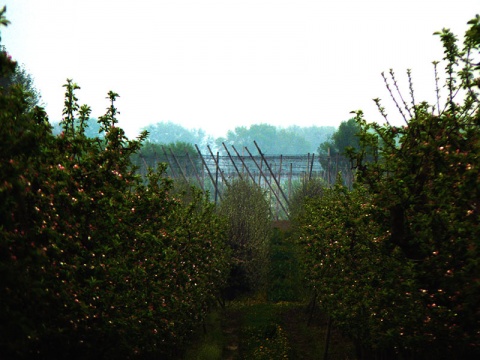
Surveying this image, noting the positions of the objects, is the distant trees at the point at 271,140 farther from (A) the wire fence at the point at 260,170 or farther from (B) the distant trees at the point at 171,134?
(A) the wire fence at the point at 260,170

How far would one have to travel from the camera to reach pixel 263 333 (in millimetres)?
22344

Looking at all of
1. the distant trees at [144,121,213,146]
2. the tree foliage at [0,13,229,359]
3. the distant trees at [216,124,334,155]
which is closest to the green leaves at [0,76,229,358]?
the tree foliage at [0,13,229,359]

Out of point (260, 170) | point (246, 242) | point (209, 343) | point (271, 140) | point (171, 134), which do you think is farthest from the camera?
point (171, 134)

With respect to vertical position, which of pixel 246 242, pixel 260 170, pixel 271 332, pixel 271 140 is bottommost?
pixel 271 332

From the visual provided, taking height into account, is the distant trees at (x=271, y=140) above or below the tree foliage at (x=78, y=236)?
above

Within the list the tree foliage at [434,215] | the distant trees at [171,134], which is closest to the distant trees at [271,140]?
the distant trees at [171,134]

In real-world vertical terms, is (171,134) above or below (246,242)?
above

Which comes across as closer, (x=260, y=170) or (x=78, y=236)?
(x=78, y=236)

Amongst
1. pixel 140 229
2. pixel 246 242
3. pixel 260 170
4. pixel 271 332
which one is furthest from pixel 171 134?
pixel 140 229

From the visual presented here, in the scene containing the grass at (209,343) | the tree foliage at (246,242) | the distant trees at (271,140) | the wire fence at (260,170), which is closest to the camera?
the grass at (209,343)

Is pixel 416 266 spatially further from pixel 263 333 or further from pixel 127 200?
pixel 263 333

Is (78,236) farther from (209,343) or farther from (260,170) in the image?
(260,170)

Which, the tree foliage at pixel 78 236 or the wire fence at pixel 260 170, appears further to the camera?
the wire fence at pixel 260 170

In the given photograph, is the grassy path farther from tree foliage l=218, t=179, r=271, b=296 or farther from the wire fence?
the wire fence
